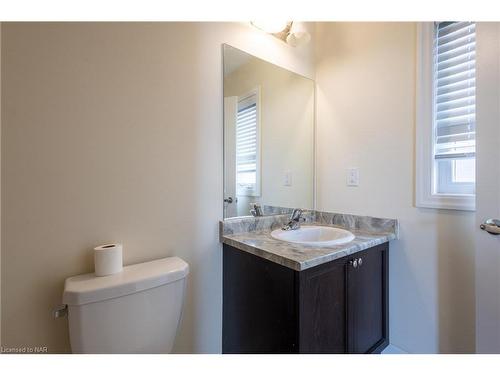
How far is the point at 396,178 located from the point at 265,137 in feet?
2.68

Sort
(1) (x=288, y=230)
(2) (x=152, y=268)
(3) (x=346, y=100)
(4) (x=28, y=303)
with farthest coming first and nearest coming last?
(3) (x=346, y=100)
(1) (x=288, y=230)
(2) (x=152, y=268)
(4) (x=28, y=303)

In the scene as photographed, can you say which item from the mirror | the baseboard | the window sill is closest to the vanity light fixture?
the mirror

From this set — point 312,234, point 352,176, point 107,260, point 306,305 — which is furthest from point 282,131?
point 107,260

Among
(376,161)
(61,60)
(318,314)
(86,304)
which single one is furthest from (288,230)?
(61,60)

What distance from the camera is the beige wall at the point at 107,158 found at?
79cm

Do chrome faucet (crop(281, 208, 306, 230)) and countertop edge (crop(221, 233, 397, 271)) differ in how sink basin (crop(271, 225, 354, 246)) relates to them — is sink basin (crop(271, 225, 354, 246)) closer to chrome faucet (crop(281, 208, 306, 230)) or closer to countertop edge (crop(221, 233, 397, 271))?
chrome faucet (crop(281, 208, 306, 230))

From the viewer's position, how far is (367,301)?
117 centimetres

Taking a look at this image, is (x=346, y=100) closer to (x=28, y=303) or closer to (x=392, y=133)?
(x=392, y=133)

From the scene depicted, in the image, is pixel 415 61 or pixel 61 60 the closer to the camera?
pixel 61 60

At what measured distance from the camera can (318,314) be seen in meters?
0.94

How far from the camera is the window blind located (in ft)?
3.46
